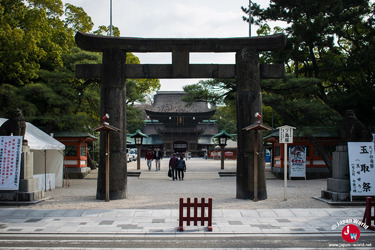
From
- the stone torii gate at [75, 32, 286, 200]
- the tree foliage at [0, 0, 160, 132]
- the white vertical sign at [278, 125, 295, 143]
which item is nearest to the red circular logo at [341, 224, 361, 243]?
the stone torii gate at [75, 32, 286, 200]

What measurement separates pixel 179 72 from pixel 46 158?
785 centimetres

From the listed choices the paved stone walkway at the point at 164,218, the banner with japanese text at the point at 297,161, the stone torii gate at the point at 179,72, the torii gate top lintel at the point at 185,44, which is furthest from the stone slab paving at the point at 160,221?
the banner with japanese text at the point at 297,161

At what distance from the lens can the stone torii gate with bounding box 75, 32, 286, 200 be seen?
12156 mm

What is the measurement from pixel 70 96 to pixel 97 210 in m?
10.6

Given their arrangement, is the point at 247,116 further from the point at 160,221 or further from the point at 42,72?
the point at 42,72

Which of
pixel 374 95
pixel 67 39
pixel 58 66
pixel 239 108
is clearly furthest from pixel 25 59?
pixel 374 95

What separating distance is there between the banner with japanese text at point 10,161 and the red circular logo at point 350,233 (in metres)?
9.19

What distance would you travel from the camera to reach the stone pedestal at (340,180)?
11020 millimetres

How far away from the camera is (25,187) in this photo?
1112 cm

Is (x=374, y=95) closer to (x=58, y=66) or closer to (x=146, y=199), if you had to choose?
(x=146, y=199)

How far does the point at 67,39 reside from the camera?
21.8 m

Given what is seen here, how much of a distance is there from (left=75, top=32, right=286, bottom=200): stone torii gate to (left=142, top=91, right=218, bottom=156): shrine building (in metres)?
38.4

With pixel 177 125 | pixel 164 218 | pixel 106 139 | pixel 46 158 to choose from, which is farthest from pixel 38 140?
pixel 177 125

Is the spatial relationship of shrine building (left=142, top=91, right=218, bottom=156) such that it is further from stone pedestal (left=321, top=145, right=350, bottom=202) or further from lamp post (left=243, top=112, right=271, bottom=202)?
stone pedestal (left=321, top=145, right=350, bottom=202)
